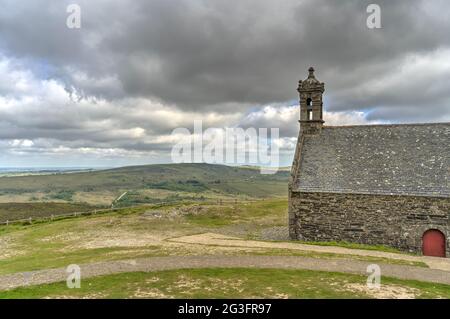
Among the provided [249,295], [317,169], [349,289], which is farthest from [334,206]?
[249,295]

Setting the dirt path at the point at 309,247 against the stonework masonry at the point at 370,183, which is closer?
the dirt path at the point at 309,247

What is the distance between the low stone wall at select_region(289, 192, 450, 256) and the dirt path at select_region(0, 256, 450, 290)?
7786 mm

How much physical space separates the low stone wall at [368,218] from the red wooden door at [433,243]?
284 mm

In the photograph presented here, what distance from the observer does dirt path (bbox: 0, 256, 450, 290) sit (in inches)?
683

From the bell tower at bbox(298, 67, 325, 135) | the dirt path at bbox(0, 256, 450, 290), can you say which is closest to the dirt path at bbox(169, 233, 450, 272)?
the dirt path at bbox(0, 256, 450, 290)

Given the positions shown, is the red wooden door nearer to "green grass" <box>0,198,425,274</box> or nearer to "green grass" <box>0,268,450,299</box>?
"green grass" <box>0,198,425,274</box>

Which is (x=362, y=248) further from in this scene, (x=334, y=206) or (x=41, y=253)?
(x=41, y=253)

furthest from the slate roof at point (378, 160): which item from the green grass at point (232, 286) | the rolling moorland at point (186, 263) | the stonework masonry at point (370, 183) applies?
the green grass at point (232, 286)

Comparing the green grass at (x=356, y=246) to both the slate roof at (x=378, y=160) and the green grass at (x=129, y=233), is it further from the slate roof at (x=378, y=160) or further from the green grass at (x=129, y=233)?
the green grass at (x=129, y=233)

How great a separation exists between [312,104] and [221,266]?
67.8ft

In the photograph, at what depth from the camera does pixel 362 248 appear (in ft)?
83.0

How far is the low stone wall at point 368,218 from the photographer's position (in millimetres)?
25547
